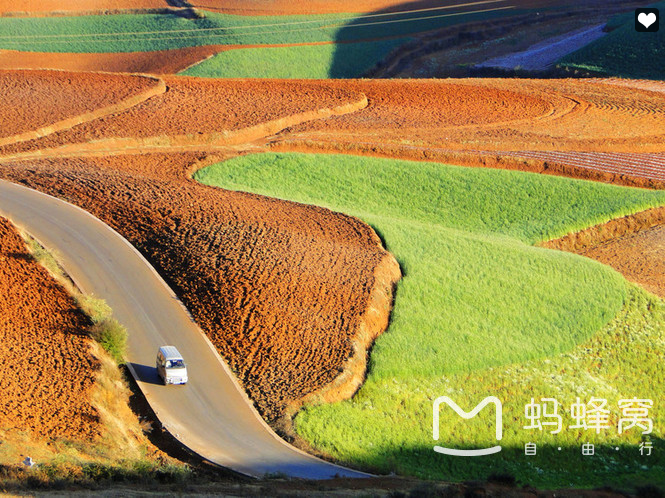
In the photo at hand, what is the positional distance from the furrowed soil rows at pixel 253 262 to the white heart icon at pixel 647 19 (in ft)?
41.3

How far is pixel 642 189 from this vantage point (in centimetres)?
4909

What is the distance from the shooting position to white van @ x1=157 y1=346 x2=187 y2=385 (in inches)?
1022

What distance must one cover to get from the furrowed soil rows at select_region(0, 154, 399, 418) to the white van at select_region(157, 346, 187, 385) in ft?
6.38

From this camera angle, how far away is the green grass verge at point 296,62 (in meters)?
79.8

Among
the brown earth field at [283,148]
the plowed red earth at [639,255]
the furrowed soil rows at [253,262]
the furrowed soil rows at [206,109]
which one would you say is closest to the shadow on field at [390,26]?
the brown earth field at [283,148]

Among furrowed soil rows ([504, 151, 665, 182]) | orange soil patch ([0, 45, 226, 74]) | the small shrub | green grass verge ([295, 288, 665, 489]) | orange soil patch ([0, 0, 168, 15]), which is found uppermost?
orange soil patch ([0, 0, 168, 15])

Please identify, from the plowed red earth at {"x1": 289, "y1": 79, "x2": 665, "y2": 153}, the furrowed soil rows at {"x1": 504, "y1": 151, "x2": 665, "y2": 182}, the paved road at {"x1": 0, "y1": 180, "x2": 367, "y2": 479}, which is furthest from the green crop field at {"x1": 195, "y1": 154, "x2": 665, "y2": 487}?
the plowed red earth at {"x1": 289, "y1": 79, "x2": 665, "y2": 153}

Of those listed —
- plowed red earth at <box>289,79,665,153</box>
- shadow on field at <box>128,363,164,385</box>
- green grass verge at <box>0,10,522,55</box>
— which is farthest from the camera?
green grass verge at <box>0,10,522,55</box>

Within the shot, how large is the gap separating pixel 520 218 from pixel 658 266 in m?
6.87

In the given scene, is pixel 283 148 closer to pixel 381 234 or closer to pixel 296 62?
pixel 381 234

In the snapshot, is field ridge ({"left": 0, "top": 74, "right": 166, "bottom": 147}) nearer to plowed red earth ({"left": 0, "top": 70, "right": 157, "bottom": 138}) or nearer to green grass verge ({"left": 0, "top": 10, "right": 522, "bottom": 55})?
plowed red earth ({"left": 0, "top": 70, "right": 157, "bottom": 138})

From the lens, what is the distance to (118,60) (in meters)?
82.2

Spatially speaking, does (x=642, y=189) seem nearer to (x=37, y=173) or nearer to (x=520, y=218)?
(x=520, y=218)

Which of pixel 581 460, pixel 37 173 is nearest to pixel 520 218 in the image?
pixel 581 460
